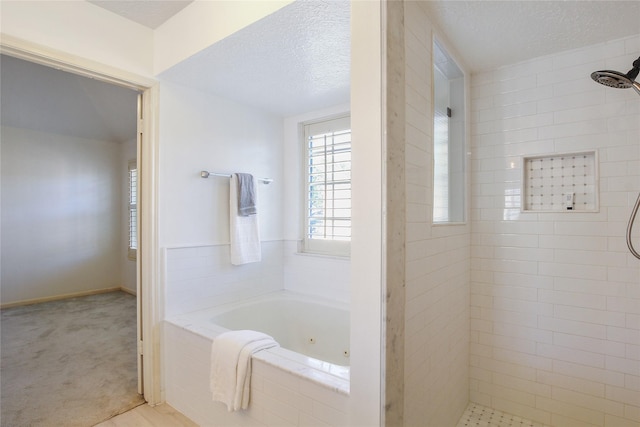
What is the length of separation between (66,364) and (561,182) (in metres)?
3.93

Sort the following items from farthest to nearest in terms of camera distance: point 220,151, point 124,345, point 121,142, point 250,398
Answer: point 121,142 → point 124,345 → point 220,151 → point 250,398

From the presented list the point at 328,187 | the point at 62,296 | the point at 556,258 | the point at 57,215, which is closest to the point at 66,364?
the point at 62,296

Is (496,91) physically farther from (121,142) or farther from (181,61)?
(121,142)

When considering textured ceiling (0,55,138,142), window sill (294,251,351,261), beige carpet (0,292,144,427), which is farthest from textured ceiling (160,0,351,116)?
beige carpet (0,292,144,427)

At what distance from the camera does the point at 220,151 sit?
2.60 meters

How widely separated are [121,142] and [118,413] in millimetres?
4311

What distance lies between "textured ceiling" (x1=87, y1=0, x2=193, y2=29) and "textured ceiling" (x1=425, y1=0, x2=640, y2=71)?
4.93 feet

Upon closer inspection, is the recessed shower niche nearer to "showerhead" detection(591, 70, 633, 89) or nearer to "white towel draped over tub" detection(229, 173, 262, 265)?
"showerhead" detection(591, 70, 633, 89)

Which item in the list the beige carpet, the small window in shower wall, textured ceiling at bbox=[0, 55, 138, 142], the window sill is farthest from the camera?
textured ceiling at bbox=[0, 55, 138, 142]

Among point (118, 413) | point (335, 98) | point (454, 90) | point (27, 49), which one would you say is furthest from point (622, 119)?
point (118, 413)

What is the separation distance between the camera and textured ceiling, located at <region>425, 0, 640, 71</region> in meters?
1.49

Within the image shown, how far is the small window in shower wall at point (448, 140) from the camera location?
1.75 metres

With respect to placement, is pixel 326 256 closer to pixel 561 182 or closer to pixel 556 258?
pixel 556 258

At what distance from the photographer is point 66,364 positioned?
2.70 m
